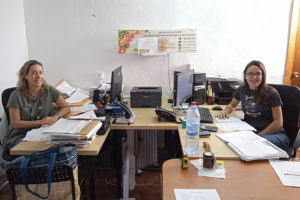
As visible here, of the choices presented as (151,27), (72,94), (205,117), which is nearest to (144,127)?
(205,117)

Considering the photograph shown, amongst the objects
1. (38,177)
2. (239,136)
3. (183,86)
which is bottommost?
(38,177)

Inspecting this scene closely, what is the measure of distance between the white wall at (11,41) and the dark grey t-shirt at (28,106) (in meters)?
0.63

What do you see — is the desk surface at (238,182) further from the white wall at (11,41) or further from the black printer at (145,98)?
the white wall at (11,41)

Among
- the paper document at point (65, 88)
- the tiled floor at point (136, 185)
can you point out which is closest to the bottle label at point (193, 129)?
the tiled floor at point (136, 185)

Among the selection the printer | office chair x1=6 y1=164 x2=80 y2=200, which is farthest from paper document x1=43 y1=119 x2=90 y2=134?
the printer

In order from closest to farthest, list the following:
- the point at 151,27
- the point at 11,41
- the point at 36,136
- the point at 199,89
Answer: the point at 36,136 < the point at 199,89 < the point at 11,41 < the point at 151,27

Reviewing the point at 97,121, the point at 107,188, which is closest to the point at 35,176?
the point at 97,121

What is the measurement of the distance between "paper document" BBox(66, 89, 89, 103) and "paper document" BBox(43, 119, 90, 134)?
102cm

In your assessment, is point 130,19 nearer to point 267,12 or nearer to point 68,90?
point 68,90

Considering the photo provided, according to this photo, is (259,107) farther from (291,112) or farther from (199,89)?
(199,89)

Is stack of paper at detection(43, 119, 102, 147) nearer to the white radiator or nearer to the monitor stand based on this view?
the monitor stand

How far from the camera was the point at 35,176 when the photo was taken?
139 cm

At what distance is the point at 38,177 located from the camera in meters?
1.40

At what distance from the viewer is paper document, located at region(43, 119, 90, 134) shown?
160 cm
